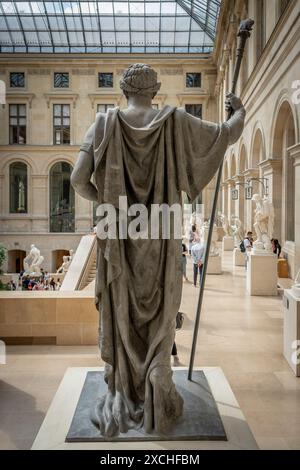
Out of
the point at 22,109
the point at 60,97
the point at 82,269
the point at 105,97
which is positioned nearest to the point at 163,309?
the point at 82,269

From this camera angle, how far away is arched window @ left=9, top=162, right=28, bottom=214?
33875 mm

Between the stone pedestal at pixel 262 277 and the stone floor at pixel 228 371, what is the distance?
1692 millimetres

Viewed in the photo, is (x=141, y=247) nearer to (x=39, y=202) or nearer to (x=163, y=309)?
(x=163, y=309)

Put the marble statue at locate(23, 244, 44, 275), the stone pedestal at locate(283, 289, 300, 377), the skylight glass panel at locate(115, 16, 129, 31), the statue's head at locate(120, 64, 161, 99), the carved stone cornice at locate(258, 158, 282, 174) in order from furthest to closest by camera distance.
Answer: the skylight glass panel at locate(115, 16, 129, 31)
the marble statue at locate(23, 244, 44, 275)
the carved stone cornice at locate(258, 158, 282, 174)
the stone pedestal at locate(283, 289, 300, 377)
the statue's head at locate(120, 64, 161, 99)

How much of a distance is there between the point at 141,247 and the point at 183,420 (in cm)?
109

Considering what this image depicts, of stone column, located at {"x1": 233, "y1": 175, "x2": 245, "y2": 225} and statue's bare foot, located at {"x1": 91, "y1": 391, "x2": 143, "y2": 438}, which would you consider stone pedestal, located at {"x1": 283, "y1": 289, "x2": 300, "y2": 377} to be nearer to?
statue's bare foot, located at {"x1": 91, "y1": 391, "x2": 143, "y2": 438}

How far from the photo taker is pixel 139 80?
282 cm

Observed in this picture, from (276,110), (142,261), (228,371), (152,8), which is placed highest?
(152,8)

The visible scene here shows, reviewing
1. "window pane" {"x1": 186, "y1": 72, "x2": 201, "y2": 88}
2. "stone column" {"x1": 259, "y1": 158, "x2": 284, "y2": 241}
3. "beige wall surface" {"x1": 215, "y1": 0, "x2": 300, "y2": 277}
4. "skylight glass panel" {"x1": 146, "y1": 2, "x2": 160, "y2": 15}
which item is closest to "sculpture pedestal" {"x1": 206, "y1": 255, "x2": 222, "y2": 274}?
"beige wall surface" {"x1": 215, "y1": 0, "x2": 300, "y2": 277}

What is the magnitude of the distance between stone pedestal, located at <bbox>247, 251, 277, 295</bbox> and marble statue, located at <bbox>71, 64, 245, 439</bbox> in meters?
8.33

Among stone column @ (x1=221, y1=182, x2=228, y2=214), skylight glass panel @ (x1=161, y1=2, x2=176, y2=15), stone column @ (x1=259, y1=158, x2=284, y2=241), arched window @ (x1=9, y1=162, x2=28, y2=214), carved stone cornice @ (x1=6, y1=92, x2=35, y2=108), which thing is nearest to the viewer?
stone column @ (x1=259, y1=158, x2=284, y2=241)

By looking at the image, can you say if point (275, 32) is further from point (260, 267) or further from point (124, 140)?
point (124, 140)

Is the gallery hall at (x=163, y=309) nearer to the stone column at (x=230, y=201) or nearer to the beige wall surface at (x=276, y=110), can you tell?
the beige wall surface at (x=276, y=110)

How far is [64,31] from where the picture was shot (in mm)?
35031
